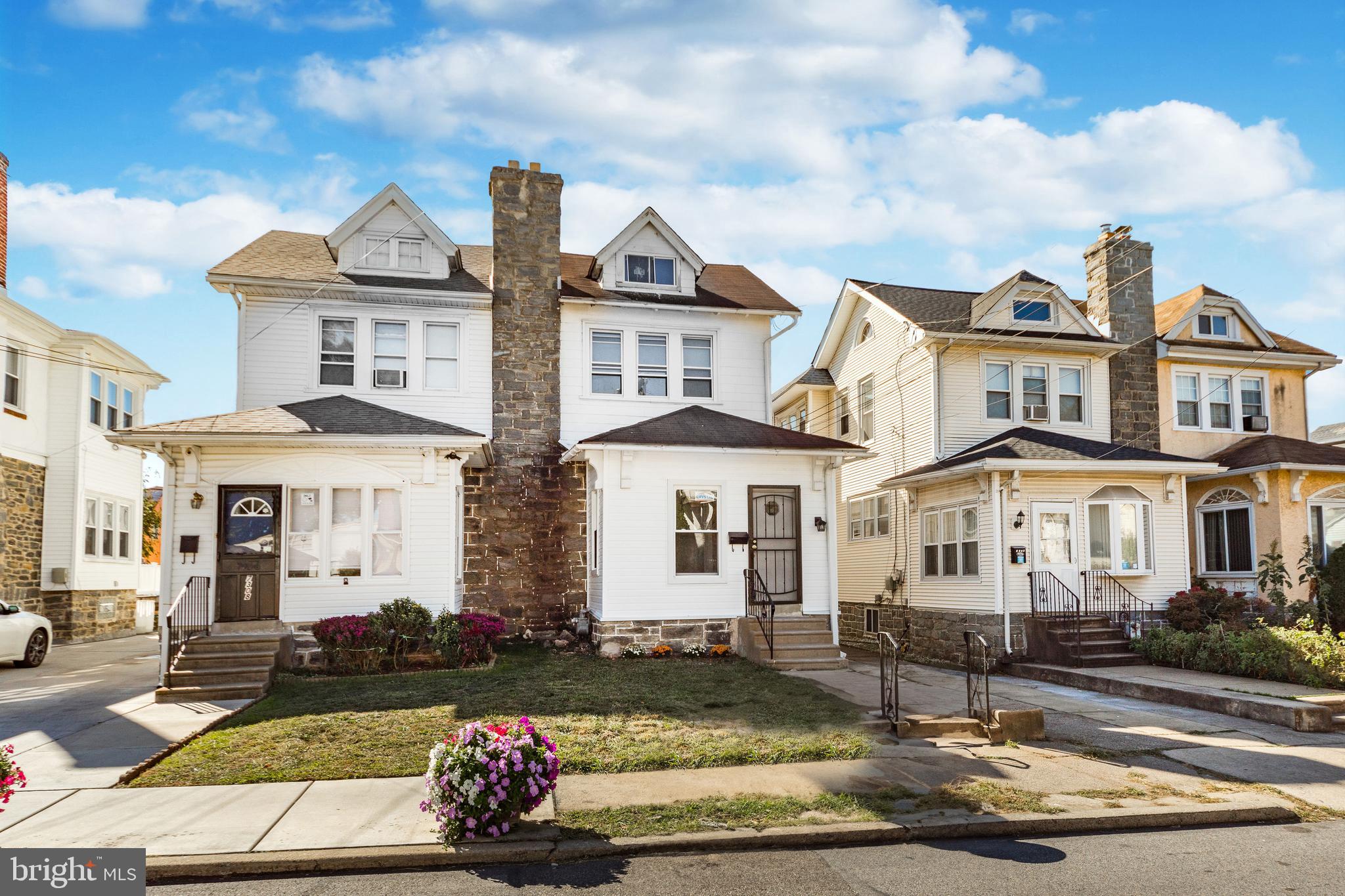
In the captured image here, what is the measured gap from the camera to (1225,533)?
20.0 meters

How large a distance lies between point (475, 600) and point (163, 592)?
202 inches

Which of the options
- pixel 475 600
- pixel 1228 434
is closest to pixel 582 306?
pixel 475 600

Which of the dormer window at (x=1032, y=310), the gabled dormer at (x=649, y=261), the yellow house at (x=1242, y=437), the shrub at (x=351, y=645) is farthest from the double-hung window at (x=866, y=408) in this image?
the shrub at (x=351, y=645)

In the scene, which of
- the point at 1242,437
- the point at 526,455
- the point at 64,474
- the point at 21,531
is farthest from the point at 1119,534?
the point at 64,474

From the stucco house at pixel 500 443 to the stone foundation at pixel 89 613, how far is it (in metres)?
9.23

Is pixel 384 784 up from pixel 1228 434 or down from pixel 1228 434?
down

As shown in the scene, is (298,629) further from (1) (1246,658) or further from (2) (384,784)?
(1) (1246,658)

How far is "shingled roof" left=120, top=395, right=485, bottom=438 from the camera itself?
47.2 ft

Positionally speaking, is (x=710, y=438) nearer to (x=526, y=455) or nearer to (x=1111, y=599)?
(x=526, y=455)

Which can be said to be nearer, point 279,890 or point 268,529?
point 279,890

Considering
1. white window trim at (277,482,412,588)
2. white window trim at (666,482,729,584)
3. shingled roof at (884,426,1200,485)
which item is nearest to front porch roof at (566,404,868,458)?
white window trim at (666,482,729,584)

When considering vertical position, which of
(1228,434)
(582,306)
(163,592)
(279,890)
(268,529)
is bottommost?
(279,890)

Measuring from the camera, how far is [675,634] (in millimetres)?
16312

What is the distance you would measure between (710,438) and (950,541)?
19.5 ft
